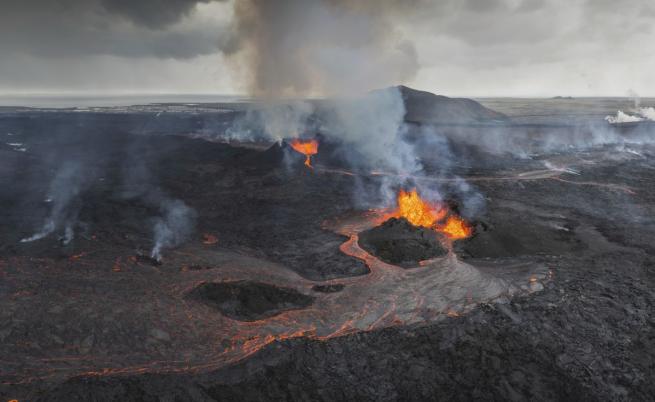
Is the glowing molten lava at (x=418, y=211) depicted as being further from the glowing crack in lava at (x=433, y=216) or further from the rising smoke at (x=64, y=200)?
the rising smoke at (x=64, y=200)

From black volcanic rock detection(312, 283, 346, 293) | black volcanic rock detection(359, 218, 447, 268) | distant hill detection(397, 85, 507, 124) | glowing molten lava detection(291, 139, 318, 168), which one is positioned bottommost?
black volcanic rock detection(312, 283, 346, 293)

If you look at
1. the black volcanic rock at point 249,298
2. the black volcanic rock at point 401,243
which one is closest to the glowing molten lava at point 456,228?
the black volcanic rock at point 401,243

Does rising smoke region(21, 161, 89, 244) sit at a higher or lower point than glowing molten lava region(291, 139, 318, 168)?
lower

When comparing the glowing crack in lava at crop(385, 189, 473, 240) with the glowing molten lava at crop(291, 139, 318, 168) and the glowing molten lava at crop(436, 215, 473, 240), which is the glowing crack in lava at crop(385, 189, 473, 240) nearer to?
the glowing molten lava at crop(436, 215, 473, 240)

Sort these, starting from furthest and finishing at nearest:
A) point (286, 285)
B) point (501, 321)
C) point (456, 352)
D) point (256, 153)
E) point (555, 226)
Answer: point (256, 153)
point (555, 226)
point (286, 285)
point (501, 321)
point (456, 352)

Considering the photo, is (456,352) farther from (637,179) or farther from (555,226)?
(637,179)

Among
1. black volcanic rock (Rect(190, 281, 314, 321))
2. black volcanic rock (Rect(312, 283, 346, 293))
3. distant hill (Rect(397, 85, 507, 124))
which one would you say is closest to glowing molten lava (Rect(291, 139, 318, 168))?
distant hill (Rect(397, 85, 507, 124))

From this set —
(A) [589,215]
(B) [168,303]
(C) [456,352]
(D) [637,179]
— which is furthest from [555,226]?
(B) [168,303]

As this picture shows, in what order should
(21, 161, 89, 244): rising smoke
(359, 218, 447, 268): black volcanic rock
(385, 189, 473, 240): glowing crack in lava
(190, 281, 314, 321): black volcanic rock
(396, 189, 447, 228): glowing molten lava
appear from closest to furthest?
(190, 281, 314, 321): black volcanic rock, (359, 218, 447, 268): black volcanic rock, (21, 161, 89, 244): rising smoke, (385, 189, 473, 240): glowing crack in lava, (396, 189, 447, 228): glowing molten lava
